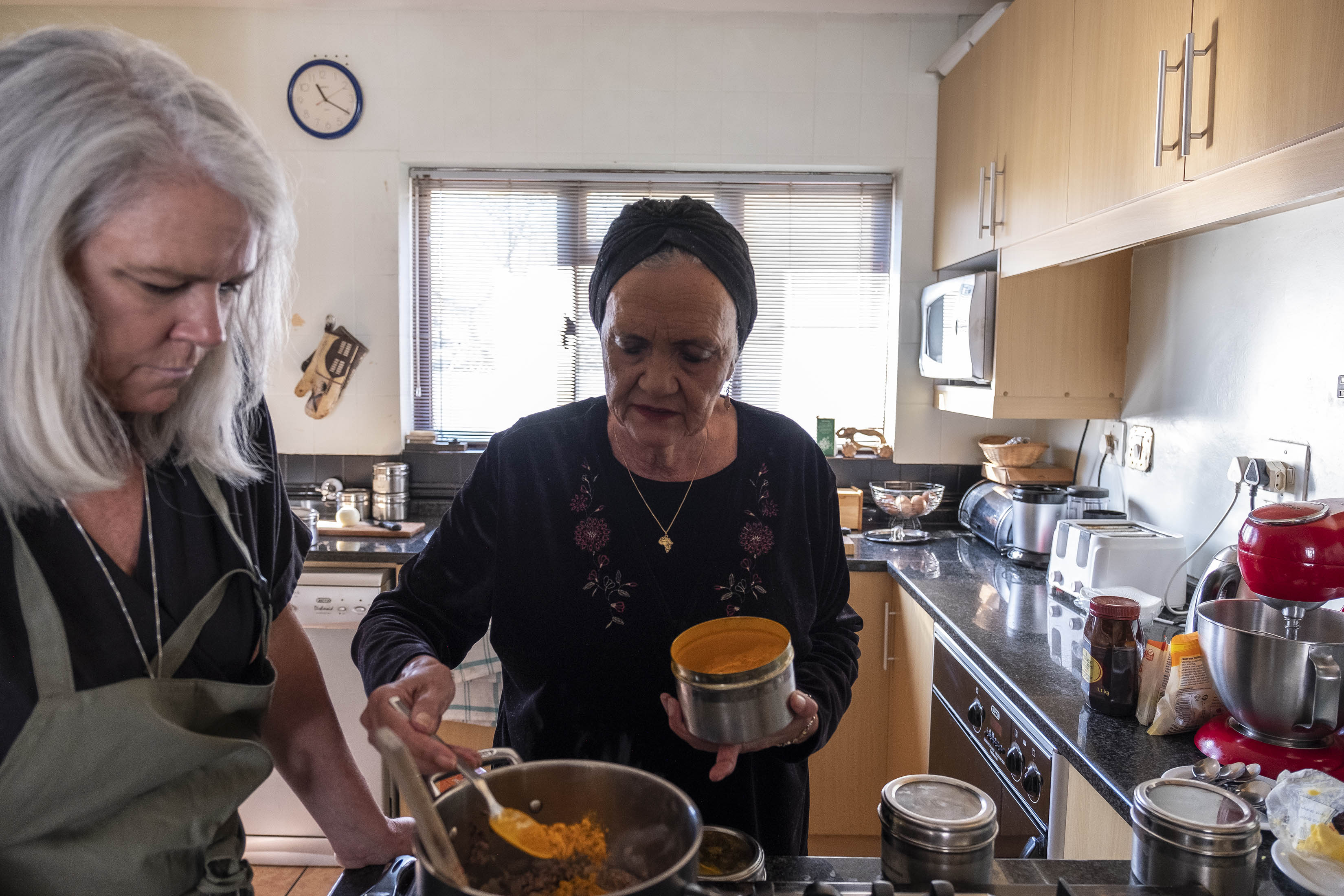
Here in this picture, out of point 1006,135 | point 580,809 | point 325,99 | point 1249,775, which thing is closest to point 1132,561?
point 1249,775

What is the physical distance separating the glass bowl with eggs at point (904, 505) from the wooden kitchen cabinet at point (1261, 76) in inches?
61.4

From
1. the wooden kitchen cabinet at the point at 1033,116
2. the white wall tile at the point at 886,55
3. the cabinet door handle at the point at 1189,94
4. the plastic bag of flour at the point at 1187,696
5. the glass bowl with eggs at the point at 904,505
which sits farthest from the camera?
the white wall tile at the point at 886,55

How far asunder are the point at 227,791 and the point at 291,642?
0.26 meters

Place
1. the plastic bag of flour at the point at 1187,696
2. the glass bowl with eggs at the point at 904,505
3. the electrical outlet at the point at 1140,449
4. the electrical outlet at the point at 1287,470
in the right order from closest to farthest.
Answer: the plastic bag of flour at the point at 1187,696 → the electrical outlet at the point at 1287,470 → the electrical outlet at the point at 1140,449 → the glass bowl with eggs at the point at 904,505

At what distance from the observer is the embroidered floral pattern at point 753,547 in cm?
125

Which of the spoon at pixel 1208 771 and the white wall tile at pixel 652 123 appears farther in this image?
the white wall tile at pixel 652 123

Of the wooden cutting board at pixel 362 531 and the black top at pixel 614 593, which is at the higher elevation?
the black top at pixel 614 593

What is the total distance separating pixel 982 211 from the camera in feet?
8.70

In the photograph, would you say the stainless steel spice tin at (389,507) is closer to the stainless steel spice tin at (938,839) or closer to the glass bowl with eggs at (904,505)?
the glass bowl with eggs at (904,505)

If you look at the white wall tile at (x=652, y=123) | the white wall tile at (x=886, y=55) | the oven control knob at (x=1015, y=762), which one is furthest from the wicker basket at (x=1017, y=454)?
the white wall tile at (x=652, y=123)

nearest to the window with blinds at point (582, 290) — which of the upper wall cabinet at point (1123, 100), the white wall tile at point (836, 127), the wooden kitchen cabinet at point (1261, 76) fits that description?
the white wall tile at point (836, 127)

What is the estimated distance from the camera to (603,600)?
124cm

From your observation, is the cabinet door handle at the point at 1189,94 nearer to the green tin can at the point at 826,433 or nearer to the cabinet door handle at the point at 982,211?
the cabinet door handle at the point at 982,211

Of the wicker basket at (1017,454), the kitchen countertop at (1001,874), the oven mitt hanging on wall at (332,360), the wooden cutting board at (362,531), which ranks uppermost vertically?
the oven mitt hanging on wall at (332,360)
